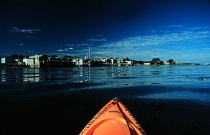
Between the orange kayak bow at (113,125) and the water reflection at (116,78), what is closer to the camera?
the orange kayak bow at (113,125)

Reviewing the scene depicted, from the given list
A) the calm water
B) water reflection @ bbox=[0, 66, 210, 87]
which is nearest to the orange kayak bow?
the calm water

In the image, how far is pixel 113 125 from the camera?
7043 millimetres

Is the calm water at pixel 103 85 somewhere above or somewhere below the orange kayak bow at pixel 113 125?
below

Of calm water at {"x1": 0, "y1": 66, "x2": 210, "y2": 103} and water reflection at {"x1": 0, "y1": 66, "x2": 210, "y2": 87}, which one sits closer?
calm water at {"x1": 0, "y1": 66, "x2": 210, "y2": 103}

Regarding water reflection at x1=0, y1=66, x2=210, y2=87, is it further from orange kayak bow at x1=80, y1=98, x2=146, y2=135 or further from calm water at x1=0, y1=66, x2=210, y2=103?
orange kayak bow at x1=80, y1=98, x2=146, y2=135

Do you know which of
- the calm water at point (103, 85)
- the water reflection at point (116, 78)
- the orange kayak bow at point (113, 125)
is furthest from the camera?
the water reflection at point (116, 78)

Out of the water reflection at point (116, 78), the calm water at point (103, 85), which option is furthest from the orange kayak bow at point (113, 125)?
the water reflection at point (116, 78)

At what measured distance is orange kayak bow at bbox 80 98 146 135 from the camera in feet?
22.3

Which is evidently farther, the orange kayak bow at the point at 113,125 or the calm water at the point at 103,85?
the calm water at the point at 103,85

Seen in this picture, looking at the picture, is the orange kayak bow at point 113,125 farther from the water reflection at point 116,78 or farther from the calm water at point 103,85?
the water reflection at point 116,78

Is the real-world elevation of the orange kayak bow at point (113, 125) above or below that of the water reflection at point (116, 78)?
above

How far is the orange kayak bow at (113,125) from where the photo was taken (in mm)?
6805

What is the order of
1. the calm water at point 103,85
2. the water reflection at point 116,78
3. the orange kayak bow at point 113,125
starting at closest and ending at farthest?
the orange kayak bow at point 113,125, the calm water at point 103,85, the water reflection at point 116,78

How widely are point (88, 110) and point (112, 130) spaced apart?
7.44m
